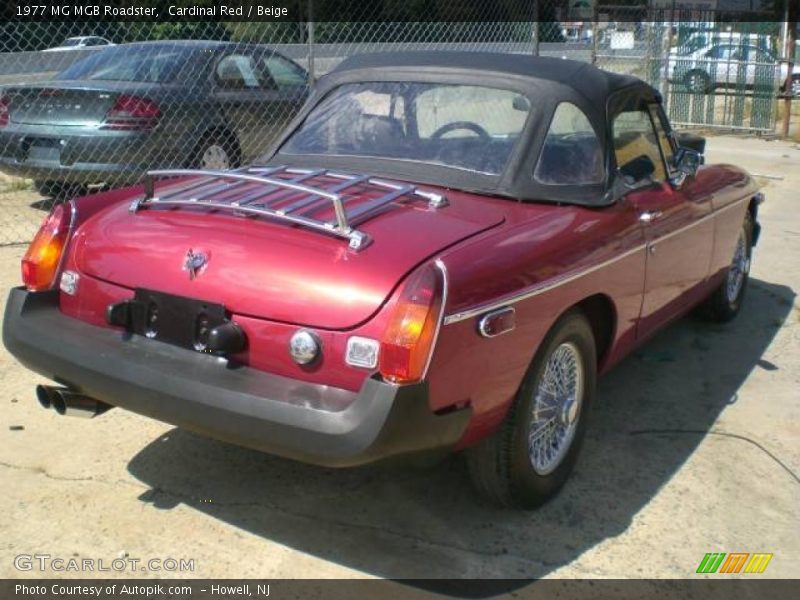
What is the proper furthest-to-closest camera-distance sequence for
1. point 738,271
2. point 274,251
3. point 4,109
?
point 4,109
point 738,271
point 274,251

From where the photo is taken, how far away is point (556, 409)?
363 centimetres

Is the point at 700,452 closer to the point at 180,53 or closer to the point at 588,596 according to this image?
the point at 588,596

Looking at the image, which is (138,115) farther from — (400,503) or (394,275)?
(394,275)

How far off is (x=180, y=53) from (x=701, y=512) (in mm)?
6519

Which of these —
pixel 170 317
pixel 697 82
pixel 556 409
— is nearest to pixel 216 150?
pixel 170 317

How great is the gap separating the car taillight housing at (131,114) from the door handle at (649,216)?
4.96m

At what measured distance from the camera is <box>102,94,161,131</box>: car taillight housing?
303 inches

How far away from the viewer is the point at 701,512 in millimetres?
3633

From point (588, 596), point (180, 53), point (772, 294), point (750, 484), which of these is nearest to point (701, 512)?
point (750, 484)

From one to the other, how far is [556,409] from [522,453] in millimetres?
345

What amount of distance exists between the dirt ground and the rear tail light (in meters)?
4.06

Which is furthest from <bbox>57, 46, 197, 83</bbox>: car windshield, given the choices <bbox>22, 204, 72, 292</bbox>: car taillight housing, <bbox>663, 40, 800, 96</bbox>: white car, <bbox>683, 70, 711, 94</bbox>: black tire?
<bbox>683, 70, 711, 94</bbox>: black tire

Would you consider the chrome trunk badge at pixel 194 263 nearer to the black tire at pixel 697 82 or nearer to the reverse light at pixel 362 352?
the reverse light at pixel 362 352

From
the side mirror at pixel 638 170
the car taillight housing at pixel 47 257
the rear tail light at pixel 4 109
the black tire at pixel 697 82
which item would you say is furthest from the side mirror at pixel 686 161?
the black tire at pixel 697 82
